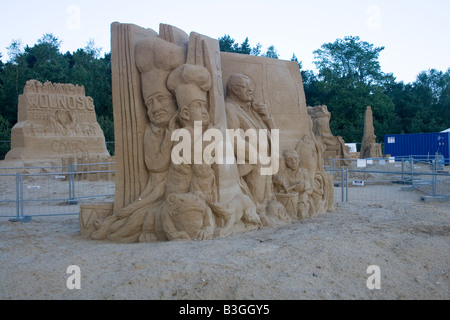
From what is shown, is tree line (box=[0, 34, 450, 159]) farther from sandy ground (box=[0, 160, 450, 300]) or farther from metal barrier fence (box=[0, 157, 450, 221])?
sandy ground (box=[0, 160, 450, 300])

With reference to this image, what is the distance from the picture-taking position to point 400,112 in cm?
3372

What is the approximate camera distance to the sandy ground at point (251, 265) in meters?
3.07

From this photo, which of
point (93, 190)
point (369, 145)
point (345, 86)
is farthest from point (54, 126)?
point (345, 86)

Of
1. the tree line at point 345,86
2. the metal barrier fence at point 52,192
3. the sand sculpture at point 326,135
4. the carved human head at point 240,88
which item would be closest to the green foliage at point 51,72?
the tree line at point 345,86

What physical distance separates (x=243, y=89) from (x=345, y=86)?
25.9 meters

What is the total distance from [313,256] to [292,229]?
1.39m

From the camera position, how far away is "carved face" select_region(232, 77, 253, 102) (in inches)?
235

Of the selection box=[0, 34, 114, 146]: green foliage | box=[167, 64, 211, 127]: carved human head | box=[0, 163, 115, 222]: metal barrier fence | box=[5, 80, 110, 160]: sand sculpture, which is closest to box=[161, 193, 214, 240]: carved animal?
box=[167, 64, 211, 127]: carved human head

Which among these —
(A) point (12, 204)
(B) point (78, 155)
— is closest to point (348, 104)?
(B) point (78, 155)

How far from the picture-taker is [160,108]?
5.11 meters

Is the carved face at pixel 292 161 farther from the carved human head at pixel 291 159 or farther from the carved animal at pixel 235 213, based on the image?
the carved animal at pixel 235 213

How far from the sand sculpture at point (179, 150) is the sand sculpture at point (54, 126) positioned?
33.3ft

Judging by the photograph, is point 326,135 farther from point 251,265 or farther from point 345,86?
point 345,86
